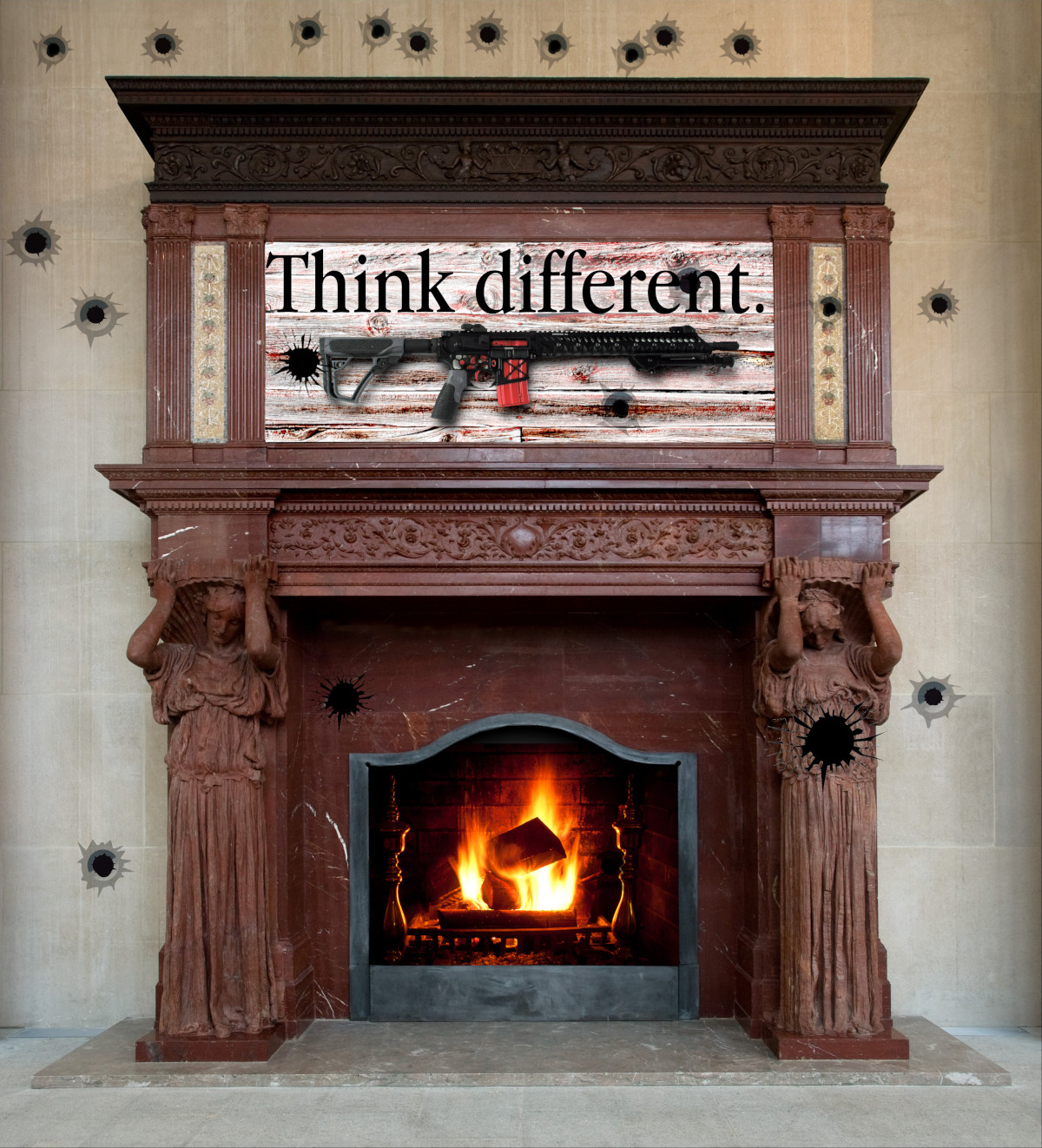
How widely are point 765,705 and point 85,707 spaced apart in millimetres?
3162

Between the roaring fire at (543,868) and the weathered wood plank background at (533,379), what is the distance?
5.77 feet

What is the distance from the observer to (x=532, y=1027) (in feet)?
16.7

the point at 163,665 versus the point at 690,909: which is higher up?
the point at 163,665

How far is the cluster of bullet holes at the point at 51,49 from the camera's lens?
564 centimetres

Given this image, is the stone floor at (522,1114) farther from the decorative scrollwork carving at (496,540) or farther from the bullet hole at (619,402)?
the bullet hole at (619,402)

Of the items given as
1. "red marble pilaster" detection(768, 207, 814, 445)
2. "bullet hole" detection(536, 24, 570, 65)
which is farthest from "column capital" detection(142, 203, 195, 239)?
"red marble pilaster" detection(768, 207, 814, 445)

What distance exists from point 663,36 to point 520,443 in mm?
2288

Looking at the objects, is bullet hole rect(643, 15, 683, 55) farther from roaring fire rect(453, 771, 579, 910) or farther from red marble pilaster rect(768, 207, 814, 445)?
roaring fire rect(453, 771, 579, 910)

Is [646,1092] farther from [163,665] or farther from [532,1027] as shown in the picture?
[163,665]

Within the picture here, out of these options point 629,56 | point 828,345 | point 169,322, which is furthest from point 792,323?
point 169,322

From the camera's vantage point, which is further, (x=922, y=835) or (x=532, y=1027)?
(x=922, y=835)

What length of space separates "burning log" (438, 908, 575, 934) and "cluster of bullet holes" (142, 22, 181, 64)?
4354mm

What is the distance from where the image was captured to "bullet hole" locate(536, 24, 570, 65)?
5648mm

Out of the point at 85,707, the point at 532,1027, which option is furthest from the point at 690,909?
the point at 85,707
